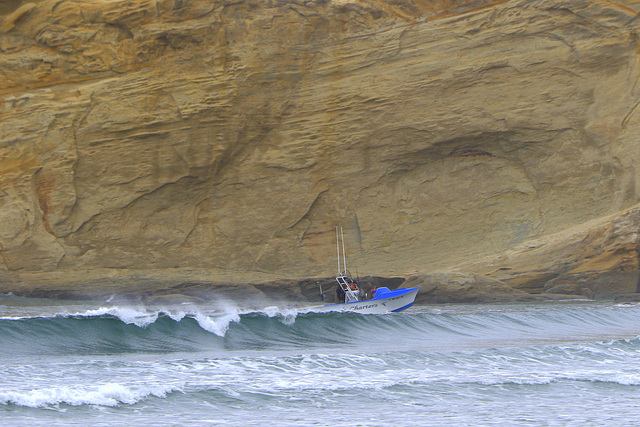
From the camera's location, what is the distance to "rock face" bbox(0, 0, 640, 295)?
971 inches

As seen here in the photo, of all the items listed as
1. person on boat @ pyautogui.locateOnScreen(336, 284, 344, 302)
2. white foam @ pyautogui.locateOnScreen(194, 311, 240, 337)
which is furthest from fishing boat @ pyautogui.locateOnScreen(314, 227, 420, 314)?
white foam @ pyautogui.locateOnScreen(194, 311, 240, 337)

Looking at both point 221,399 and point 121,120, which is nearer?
point 221,399

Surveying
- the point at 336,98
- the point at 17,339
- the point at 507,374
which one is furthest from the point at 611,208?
the point at 17,339

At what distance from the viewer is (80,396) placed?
8758 millimetres

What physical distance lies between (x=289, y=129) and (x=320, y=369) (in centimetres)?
1516

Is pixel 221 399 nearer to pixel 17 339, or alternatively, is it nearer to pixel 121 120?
pixel 17 339

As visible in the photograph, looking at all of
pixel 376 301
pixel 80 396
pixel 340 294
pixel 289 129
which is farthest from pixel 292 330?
pixel 289 129

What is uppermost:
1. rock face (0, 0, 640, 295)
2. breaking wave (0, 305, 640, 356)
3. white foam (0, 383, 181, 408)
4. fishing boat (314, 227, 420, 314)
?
rock face (0, 0, 640, 295)

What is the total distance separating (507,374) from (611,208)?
45.6 feet

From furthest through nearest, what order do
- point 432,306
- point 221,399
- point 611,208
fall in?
point 611,208
point 432,306
point 221,399

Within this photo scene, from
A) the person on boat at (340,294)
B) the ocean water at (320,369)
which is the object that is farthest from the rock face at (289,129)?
the ocean water at (320,369)

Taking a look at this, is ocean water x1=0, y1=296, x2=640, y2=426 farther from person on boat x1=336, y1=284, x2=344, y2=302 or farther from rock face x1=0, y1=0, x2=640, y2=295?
rock face x1=0, y1=0, x2=640, y2=295

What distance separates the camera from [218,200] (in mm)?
25906

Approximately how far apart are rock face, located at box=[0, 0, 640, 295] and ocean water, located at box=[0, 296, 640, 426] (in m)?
7.74
